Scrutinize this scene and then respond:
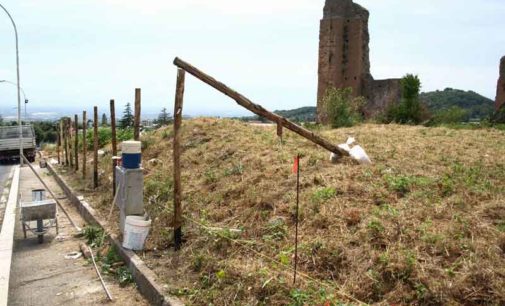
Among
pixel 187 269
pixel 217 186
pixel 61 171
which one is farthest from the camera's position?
pixel 61 171

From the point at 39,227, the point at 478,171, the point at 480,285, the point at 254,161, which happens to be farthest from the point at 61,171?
the point at 480,285

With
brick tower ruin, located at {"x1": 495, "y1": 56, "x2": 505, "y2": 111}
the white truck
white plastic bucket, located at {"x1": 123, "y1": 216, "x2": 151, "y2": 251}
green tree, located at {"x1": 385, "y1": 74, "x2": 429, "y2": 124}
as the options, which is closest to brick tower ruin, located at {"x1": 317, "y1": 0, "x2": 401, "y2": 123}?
green tree, located at {"x1": 385, "y1": 74, "x2": 429, "y2": 124}

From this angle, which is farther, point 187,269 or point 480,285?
point 187,269

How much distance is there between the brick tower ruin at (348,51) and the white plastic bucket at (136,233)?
63.7ft

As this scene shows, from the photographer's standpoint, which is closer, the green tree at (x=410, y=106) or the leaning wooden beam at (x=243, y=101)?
the leaning wooden beam at (x=243, y=101)

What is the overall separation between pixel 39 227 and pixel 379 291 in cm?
592

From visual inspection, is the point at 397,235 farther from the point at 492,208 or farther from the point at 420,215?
the point at 492,208

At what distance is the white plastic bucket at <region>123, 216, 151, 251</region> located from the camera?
5918 millimetres

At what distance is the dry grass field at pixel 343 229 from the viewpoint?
3711 millimetres

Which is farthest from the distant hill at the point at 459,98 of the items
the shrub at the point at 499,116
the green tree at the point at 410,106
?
the green tree at the point at 410,106

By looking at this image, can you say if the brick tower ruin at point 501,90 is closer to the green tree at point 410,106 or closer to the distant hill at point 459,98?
the green tree at point 410,106

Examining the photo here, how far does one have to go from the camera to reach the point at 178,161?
19.0 feet

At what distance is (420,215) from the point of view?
4637 mm

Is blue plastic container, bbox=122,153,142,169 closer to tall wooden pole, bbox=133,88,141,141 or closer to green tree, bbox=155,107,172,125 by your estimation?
tall wooden pole, bbox=133,88,141,141
